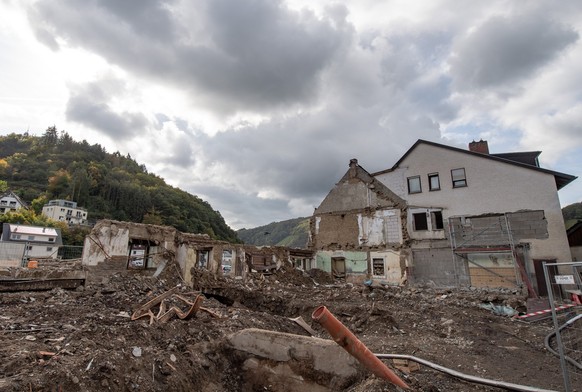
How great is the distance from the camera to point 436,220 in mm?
20016

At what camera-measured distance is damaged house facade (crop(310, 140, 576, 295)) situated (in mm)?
16812

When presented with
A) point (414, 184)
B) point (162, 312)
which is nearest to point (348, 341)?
point (162, 312)

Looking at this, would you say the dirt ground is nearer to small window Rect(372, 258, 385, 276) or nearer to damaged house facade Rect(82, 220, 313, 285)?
damaged house facade Rect(82, 220, 313, 285)

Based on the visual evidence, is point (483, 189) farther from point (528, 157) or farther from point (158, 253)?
point (158, 253)

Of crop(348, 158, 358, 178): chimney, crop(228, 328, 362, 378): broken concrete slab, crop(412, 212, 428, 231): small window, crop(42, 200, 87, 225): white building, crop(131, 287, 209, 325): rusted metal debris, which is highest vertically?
crop(42, 200, 87, 225): white building

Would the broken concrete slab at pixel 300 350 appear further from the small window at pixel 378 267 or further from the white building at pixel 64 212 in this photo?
the white building at pixel 64 212

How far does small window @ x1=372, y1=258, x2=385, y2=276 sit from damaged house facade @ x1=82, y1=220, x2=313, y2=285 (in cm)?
690

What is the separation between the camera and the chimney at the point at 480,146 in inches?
846

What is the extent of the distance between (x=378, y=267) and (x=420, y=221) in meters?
4.14

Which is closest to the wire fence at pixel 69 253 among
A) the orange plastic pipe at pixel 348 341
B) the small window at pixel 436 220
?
the small window at pixel 436 220

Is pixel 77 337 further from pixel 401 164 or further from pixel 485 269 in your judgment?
pixel 401 164

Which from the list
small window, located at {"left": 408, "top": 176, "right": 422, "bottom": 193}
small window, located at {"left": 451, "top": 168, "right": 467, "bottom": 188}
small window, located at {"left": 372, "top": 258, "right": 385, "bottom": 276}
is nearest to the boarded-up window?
small window, located at {"left": 372, "top": 258, "right": 385, "bottom": 276}

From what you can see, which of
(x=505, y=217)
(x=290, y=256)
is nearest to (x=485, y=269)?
(x=505, y=217)

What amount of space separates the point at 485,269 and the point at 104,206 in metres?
89.2
